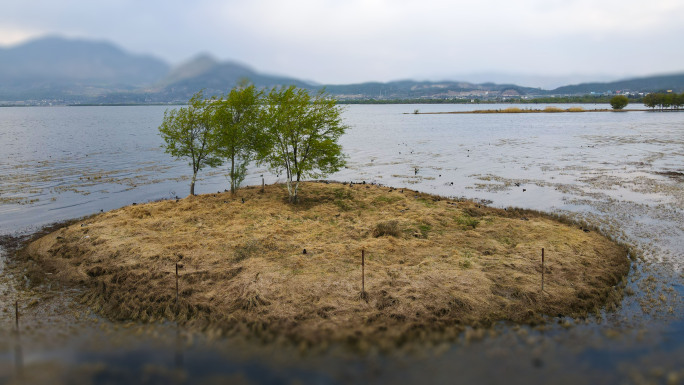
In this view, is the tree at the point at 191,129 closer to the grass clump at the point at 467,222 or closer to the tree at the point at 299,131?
the tree at the point at 299,131

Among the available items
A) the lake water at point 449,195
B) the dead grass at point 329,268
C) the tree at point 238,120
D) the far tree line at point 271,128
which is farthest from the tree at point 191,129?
the dead grass at point 329,268

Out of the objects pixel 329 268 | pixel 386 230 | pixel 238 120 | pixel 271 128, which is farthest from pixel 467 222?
pixel 238 120

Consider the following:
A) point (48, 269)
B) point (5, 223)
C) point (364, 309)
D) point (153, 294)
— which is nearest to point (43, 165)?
point (5, 223)

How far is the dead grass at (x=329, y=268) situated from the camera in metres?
15.5

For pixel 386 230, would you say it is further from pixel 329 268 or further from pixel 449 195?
pixel 449 195

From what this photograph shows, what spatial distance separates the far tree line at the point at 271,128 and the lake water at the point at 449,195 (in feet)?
27.9

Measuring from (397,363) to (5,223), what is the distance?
31.1 m

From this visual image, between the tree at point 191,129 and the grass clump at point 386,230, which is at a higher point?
the tree at point 191,129

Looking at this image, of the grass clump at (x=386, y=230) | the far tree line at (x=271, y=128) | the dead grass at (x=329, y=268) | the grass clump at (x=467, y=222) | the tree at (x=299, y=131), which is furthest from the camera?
the far tree line at (x=271, y=128)

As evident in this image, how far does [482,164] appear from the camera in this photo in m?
57.9

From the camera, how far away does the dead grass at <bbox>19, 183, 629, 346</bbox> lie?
1549 centimetres

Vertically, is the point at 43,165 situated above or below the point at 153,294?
above

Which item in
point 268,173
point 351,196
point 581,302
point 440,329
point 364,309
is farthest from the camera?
point 268,173

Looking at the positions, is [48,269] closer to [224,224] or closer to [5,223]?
[224,224]
